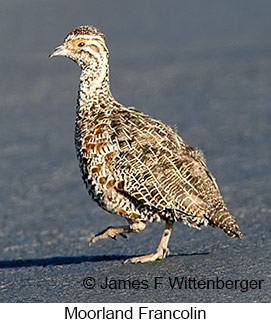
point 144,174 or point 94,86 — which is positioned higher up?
point 94,86

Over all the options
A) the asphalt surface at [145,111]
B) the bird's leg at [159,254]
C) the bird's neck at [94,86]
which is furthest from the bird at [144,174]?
the asphalt surface at [145,111]

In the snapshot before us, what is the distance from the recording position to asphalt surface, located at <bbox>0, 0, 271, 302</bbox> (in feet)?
25.9

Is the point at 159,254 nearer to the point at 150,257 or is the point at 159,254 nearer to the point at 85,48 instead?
the point at 150,257

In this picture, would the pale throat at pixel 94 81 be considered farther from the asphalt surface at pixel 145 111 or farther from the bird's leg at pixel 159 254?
the asphalt surface at pixel 145 111

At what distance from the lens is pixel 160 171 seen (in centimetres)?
801

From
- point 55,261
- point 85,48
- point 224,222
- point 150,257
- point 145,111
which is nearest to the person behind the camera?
point 224,222

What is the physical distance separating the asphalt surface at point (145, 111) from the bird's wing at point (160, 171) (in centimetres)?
59

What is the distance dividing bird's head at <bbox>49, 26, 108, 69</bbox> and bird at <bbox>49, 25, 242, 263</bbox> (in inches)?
19.9

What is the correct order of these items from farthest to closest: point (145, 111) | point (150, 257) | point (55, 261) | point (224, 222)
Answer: point (145, 111) → point (55, 261) → point (150, 257) → point (224, 222)

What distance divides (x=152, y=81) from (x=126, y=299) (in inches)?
558

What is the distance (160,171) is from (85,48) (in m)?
1.58

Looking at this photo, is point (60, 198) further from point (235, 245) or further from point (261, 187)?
point (235, 245)

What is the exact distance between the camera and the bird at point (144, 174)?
25.9 feet

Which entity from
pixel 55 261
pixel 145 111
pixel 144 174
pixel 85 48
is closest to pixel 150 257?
pixel 144 174
